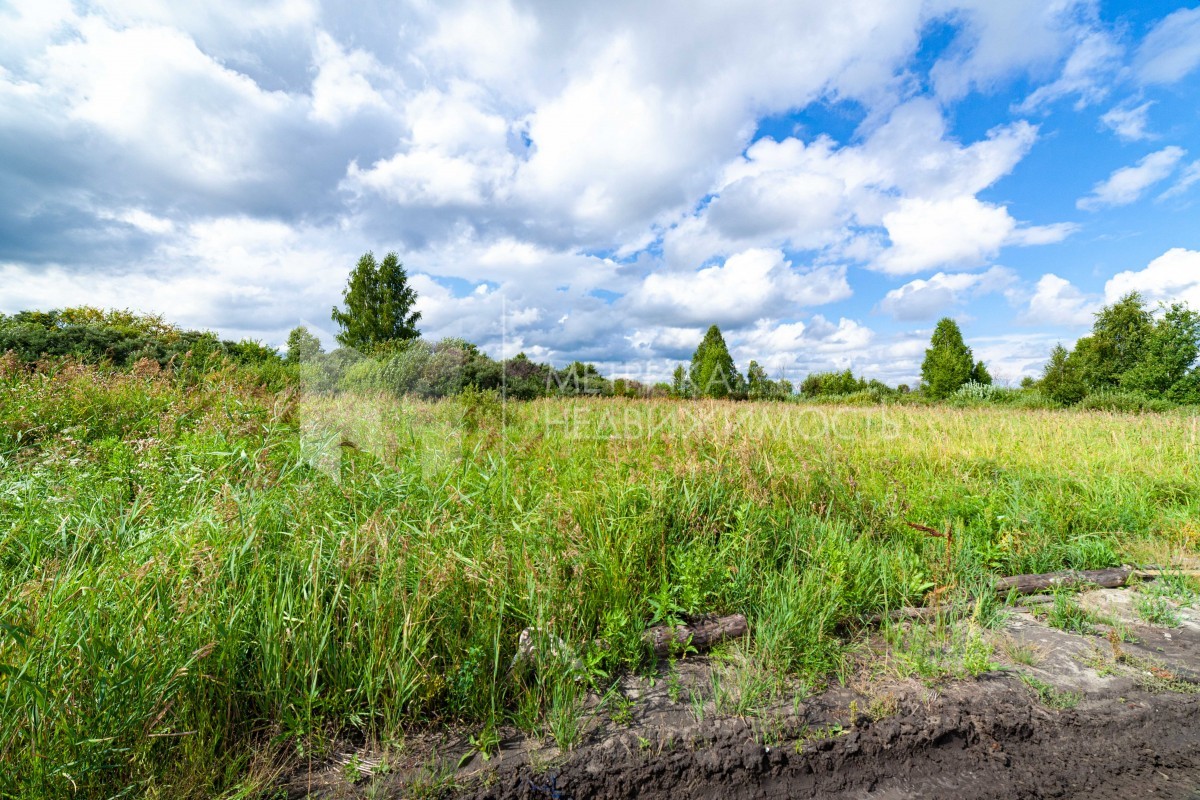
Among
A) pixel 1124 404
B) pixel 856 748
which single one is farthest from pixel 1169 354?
pixel 856 748

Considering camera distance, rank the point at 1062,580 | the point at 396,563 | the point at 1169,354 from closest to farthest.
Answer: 1. the point at 396,563
2. the point at 1062,580
3. the point at 1169,354

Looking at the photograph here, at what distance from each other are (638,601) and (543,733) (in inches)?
35.9

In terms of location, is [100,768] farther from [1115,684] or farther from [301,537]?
[1115,684]

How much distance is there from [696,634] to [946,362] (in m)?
27.5

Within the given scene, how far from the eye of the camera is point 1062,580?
11.0ft

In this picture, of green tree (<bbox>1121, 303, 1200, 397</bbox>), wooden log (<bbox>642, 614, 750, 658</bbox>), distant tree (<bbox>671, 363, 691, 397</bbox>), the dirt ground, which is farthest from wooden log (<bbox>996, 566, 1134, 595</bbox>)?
green tree (<bbox>1121, 303, 1200, 397</bbox>)

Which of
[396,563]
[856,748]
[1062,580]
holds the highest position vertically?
[396,563]

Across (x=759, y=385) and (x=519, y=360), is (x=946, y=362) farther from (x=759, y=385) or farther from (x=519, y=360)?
(x=519, y=360)

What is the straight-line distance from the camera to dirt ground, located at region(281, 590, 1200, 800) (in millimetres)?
1747

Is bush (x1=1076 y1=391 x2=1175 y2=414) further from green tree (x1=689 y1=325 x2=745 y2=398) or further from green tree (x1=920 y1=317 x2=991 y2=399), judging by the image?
green tree (x1=689 y1=325 x2=745 y2=398)

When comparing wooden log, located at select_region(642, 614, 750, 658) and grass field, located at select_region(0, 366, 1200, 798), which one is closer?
grass field, located at select_region(0, 366, 1200, 798)

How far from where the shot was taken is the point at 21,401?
5.41 m

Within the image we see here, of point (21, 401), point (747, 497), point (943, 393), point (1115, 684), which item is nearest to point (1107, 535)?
point (1115, 684)

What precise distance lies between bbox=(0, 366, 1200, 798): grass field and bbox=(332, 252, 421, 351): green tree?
18.1 metres
